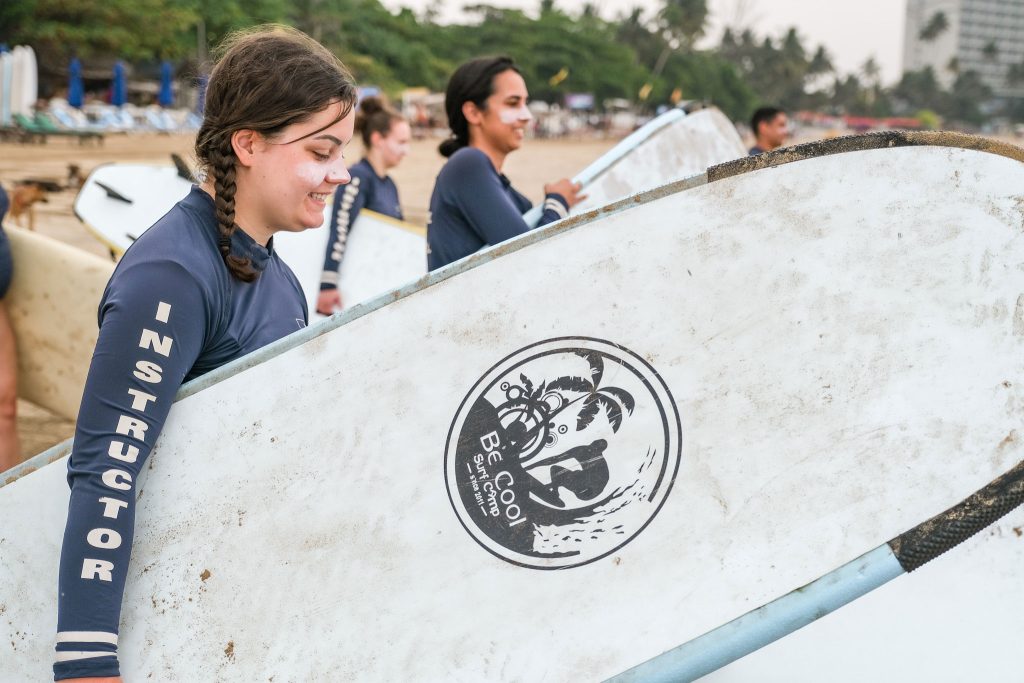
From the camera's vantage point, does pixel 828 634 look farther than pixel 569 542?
Yes

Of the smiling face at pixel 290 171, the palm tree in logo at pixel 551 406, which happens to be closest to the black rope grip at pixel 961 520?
the palm tree in logo at pixel 551 406

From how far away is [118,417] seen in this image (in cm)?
122

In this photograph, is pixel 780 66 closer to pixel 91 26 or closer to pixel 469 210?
pixel 91 26

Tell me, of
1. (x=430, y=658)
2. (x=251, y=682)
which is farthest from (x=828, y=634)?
(x=251, y=682)

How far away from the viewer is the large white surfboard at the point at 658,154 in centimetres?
365

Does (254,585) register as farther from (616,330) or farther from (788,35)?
(788,35)

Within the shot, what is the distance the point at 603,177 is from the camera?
3648 mm

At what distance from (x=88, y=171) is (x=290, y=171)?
620 inches

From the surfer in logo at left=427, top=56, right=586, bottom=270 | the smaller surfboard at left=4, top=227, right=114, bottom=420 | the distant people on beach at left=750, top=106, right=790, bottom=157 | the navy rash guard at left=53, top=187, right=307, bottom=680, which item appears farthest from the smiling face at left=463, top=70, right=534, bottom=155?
the distant people on beach at left=750, top=106, right=790, bottom=157

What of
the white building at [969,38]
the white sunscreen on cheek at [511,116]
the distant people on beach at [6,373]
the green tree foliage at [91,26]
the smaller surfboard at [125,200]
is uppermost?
the white building at [969,38]

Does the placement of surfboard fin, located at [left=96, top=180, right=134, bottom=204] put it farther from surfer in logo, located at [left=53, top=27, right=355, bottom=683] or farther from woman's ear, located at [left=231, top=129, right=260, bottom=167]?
woman's ear, located at [left=231, top=129, right=260, bottom=167]

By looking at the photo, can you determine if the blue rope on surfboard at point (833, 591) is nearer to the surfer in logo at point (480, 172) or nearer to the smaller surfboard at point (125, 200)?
the surfer in logo at point (480, 172)

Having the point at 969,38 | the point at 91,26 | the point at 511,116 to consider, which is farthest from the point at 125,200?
the point at 969,38

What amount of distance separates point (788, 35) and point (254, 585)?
451ft
